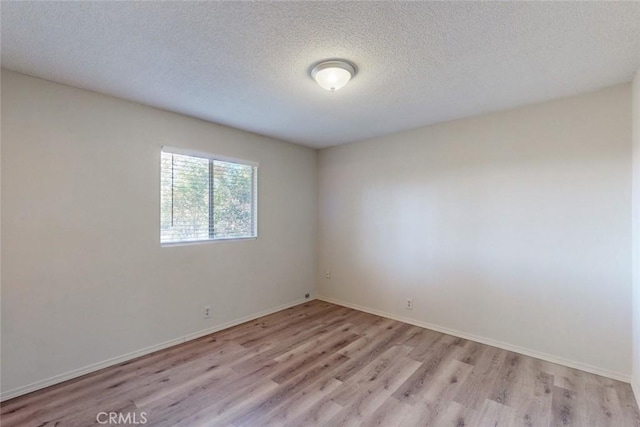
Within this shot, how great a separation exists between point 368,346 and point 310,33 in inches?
111

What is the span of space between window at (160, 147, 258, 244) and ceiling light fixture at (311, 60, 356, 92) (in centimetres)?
178

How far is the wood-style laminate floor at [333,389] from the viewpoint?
76.1 inches

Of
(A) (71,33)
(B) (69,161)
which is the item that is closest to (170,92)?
(A) (71,33)

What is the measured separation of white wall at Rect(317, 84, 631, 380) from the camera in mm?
2443

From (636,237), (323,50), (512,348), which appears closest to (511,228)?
(636,237)

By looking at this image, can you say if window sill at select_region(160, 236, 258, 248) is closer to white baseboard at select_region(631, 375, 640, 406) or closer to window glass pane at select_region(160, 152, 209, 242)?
window glass pane at select_region(160, 152, 209, 242)

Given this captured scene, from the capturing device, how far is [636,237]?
2.19m

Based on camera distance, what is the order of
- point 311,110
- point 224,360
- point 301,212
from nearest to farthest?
point 224,360, point 311,110, point 301,212

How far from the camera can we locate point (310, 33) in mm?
1711

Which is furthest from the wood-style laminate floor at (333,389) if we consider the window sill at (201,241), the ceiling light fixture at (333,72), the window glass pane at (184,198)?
the ceiling light fixture at (333,72)

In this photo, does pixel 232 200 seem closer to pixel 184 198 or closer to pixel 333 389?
pixel 184 198

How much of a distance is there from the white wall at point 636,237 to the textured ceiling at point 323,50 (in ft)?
0.90

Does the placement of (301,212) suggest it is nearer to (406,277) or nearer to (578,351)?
(406,277)

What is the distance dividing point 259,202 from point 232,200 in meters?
→ 0.38
